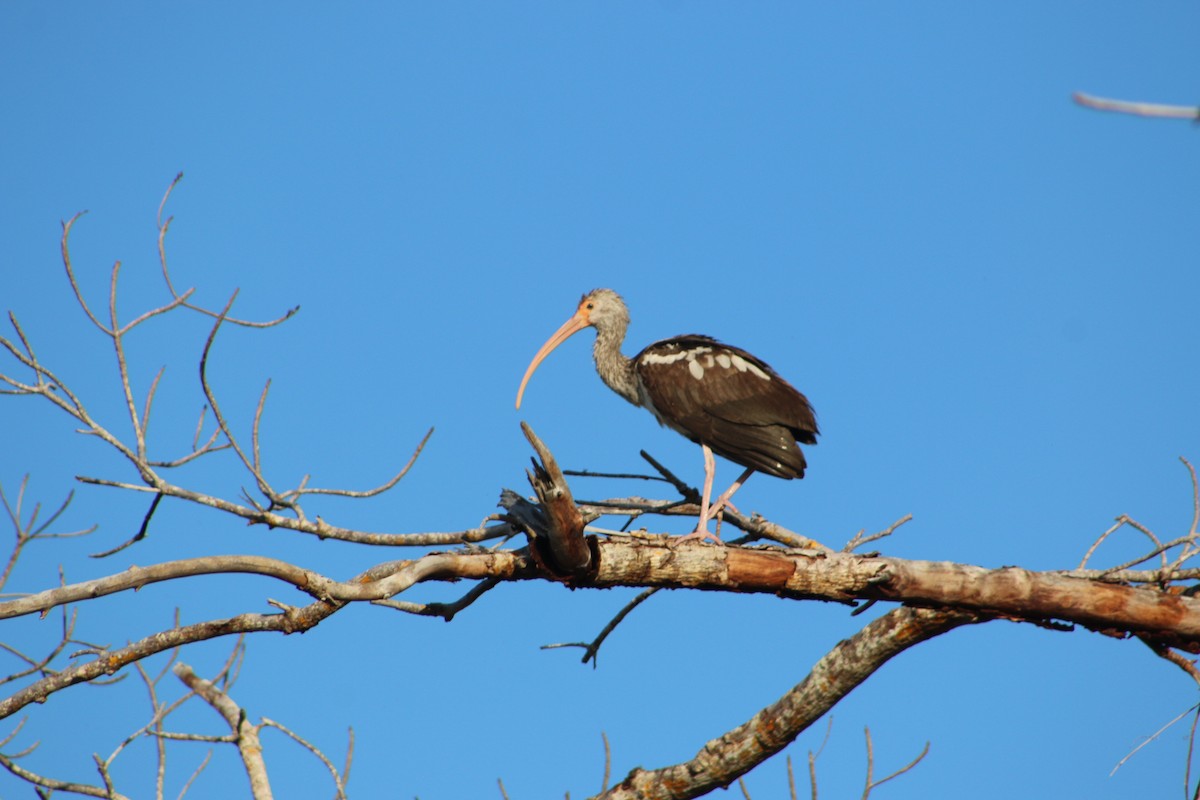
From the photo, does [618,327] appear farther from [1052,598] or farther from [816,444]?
[1052,598]

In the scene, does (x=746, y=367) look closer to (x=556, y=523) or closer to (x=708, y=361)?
(x=708, y=361)

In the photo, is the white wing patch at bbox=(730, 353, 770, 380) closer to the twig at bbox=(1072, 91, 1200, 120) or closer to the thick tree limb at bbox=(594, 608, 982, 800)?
the thick tree limb at bbox=(594, 608, 982, 800)

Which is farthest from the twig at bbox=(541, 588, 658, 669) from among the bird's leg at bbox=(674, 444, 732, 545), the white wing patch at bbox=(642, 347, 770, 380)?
the white wing patch at bbox=(642, 347, 770, 380)

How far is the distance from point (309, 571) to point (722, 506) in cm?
280

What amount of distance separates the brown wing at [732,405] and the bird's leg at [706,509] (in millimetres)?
131

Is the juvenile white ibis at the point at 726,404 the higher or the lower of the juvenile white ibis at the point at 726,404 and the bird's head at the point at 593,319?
the lower

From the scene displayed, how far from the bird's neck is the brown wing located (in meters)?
0.55

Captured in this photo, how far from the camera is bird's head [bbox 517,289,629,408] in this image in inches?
395

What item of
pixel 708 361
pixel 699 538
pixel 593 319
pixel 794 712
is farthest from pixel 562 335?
pixel 794 712

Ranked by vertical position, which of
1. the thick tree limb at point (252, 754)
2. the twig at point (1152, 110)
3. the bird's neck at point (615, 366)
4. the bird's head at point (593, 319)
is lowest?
the twig at point (1152, 110)

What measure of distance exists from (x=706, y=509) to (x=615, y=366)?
8.96 ft

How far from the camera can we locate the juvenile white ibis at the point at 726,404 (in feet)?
25.2

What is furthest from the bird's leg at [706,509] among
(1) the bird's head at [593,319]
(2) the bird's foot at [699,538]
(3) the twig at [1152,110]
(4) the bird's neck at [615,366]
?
(3) the twig at [1152,110]

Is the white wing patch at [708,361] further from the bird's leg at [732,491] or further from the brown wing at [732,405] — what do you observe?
the bird's leg at [732,491]
